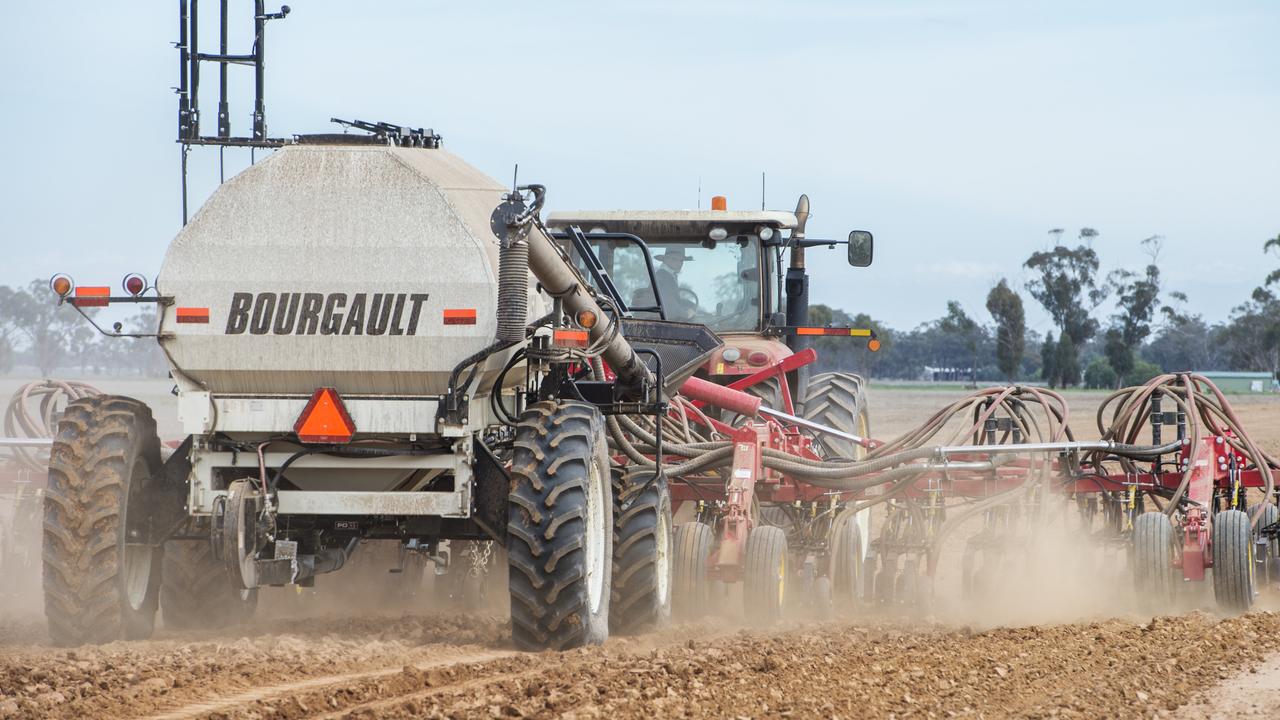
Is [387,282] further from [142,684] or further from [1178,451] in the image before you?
[1178,451]

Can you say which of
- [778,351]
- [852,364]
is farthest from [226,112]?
[852,364]

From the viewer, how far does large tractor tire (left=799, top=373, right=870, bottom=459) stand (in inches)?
469

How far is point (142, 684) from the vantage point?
597cm

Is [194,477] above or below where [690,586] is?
above

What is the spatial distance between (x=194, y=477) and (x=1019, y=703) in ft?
12.6

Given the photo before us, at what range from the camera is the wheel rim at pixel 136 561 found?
7238 mm

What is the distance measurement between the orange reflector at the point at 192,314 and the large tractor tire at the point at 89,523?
0.48m

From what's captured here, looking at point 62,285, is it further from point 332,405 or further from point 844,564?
point 844,564

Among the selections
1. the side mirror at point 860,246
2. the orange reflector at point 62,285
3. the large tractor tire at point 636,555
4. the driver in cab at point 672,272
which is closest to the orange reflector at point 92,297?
the orange reflector at point 62,285

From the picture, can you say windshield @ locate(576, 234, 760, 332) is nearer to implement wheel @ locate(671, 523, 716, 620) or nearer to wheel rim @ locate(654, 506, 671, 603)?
implement wheel @ locate(671, 523, 716, 620)

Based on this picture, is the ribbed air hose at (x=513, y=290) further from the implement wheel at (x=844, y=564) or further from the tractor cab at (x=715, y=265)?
the tractor cab at (x=715, y=265)

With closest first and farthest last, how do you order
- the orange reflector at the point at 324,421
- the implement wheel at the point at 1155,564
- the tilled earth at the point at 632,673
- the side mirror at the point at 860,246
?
the tilled earth at the point at 632,673
the orange reflector at the point at 324,421
the implement wheel at the point at 1155,564
the side mirror at the point at 860,246

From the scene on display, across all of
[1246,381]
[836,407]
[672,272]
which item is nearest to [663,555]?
[672,272]

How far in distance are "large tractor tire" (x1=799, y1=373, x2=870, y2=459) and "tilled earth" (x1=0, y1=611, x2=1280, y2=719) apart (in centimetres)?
382
